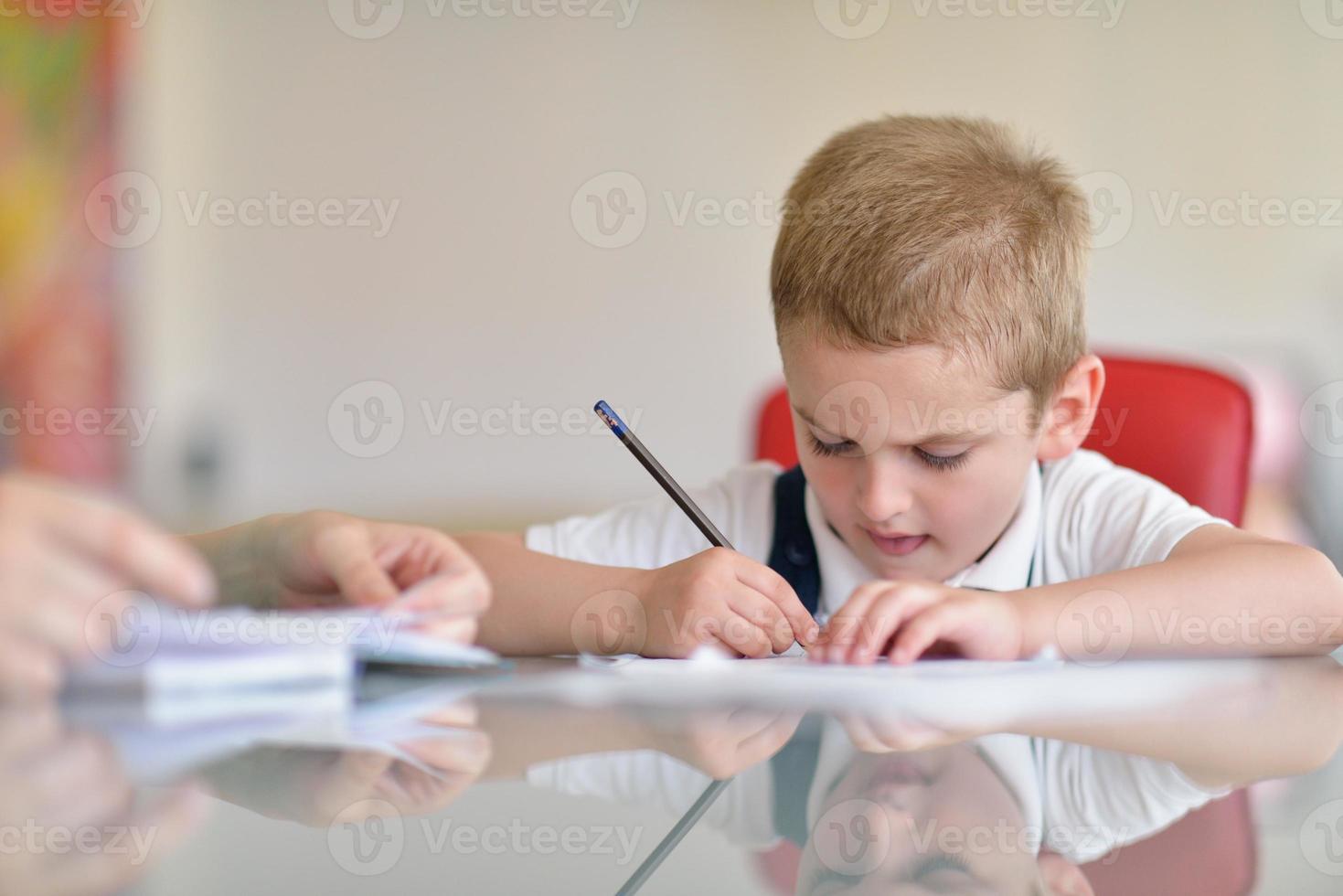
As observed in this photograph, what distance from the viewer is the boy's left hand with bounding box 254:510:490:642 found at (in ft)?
1.69

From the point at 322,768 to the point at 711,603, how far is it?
405 millimetres

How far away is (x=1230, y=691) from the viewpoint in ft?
1.76

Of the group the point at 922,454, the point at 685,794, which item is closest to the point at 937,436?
the point at 922,454

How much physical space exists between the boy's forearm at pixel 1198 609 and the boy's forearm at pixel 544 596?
0.86 ft

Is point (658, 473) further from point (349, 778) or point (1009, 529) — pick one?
point (349, 778)

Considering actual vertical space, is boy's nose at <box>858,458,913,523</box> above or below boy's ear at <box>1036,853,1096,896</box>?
below

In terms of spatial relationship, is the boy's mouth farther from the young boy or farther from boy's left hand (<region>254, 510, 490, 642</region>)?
boy's left hand (<region>254, 510, 490, 642</region>)

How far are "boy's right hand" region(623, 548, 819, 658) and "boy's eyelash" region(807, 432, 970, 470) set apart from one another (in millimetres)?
122

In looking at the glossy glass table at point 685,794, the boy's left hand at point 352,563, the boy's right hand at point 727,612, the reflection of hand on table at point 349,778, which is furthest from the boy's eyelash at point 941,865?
the boy's right hand at point 727,612

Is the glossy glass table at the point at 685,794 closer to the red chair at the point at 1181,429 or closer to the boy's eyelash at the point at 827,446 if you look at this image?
the boy's eyelash at the point at 827,446

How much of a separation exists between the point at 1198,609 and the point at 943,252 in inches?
10.9

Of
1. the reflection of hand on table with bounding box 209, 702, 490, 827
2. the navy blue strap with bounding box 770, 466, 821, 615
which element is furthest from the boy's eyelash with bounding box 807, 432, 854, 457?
the reflection of hand on table with bounding box 209, 702, 490, 827

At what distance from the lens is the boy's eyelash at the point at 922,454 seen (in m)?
0.82

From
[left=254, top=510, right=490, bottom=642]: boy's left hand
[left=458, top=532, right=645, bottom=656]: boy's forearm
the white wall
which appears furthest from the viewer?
the white wall
